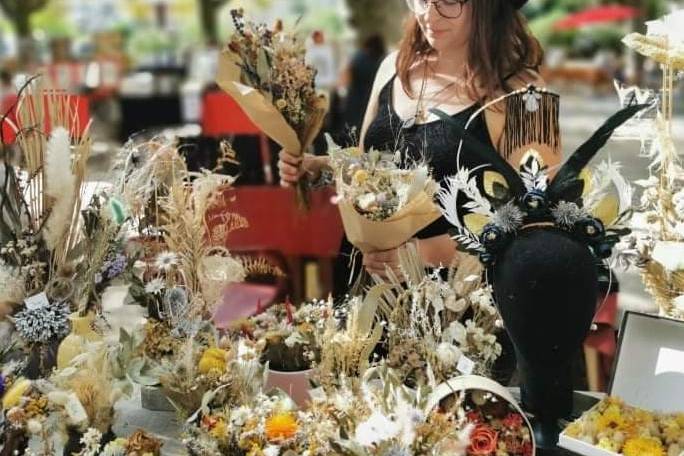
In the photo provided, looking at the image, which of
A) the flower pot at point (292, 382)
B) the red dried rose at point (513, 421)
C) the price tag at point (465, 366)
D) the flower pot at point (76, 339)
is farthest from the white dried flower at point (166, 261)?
the red dried rose at point (513, 421)

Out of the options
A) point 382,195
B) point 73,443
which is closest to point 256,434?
point 73,443

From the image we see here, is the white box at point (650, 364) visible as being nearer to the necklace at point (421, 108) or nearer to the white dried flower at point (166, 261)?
the necklace at point (421, 108)

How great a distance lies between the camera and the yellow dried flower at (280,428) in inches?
53.6

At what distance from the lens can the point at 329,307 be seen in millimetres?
1677

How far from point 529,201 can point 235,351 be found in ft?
2.01

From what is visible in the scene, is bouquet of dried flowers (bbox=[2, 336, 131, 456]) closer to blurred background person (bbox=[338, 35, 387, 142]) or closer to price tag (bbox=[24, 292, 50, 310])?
price tag (bbox=[24, 292, 50, 310])

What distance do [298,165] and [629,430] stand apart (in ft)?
3.52

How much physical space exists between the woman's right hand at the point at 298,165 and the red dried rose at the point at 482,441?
37.5 inches

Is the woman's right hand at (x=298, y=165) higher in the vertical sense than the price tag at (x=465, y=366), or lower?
higher

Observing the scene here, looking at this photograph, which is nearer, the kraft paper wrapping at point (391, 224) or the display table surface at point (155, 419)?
the display table surface at point (155, 419)

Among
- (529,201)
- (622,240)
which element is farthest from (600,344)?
(529,201)

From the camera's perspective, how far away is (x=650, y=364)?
4.86 ft

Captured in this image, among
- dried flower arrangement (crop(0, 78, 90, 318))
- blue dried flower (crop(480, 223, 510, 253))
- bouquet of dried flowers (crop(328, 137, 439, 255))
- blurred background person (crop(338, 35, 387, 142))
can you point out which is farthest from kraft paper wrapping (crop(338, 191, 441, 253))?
blurred background person (crop(338, 35, 387, 142))

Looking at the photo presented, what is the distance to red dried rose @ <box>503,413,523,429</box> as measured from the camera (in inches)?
53.1
